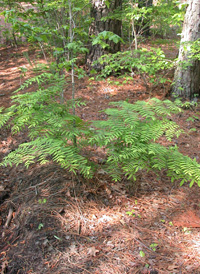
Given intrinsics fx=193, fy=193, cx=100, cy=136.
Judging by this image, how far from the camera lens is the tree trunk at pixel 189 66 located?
13.6 feet

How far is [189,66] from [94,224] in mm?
4055

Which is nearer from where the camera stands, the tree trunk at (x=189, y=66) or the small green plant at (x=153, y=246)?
the small green plant at (x=153, y=246)

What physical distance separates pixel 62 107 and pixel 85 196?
1163 millimetres

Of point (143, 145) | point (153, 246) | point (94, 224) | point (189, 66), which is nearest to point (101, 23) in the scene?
point (189, 66)

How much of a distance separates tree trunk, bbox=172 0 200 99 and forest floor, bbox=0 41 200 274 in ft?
9.03

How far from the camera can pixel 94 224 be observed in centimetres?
226

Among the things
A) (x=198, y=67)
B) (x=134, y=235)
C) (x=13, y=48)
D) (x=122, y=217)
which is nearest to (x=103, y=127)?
(x=122, y=217)

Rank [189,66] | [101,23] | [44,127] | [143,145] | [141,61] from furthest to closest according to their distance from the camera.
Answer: [101,23] < [189,66] < [141,61] < [44,127] < [143,145]

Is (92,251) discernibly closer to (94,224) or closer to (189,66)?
(94,224)

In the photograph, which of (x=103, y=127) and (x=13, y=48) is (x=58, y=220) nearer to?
(x=103, y=127)

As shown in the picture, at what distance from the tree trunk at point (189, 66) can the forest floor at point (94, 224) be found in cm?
275

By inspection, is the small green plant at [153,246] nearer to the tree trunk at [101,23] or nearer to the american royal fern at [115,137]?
the american royal fern at [115,137]

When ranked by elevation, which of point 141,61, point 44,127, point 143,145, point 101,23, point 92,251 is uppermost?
point 101,23

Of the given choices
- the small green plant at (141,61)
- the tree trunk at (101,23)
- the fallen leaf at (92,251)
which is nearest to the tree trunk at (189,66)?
the small green plant at (141,61)
